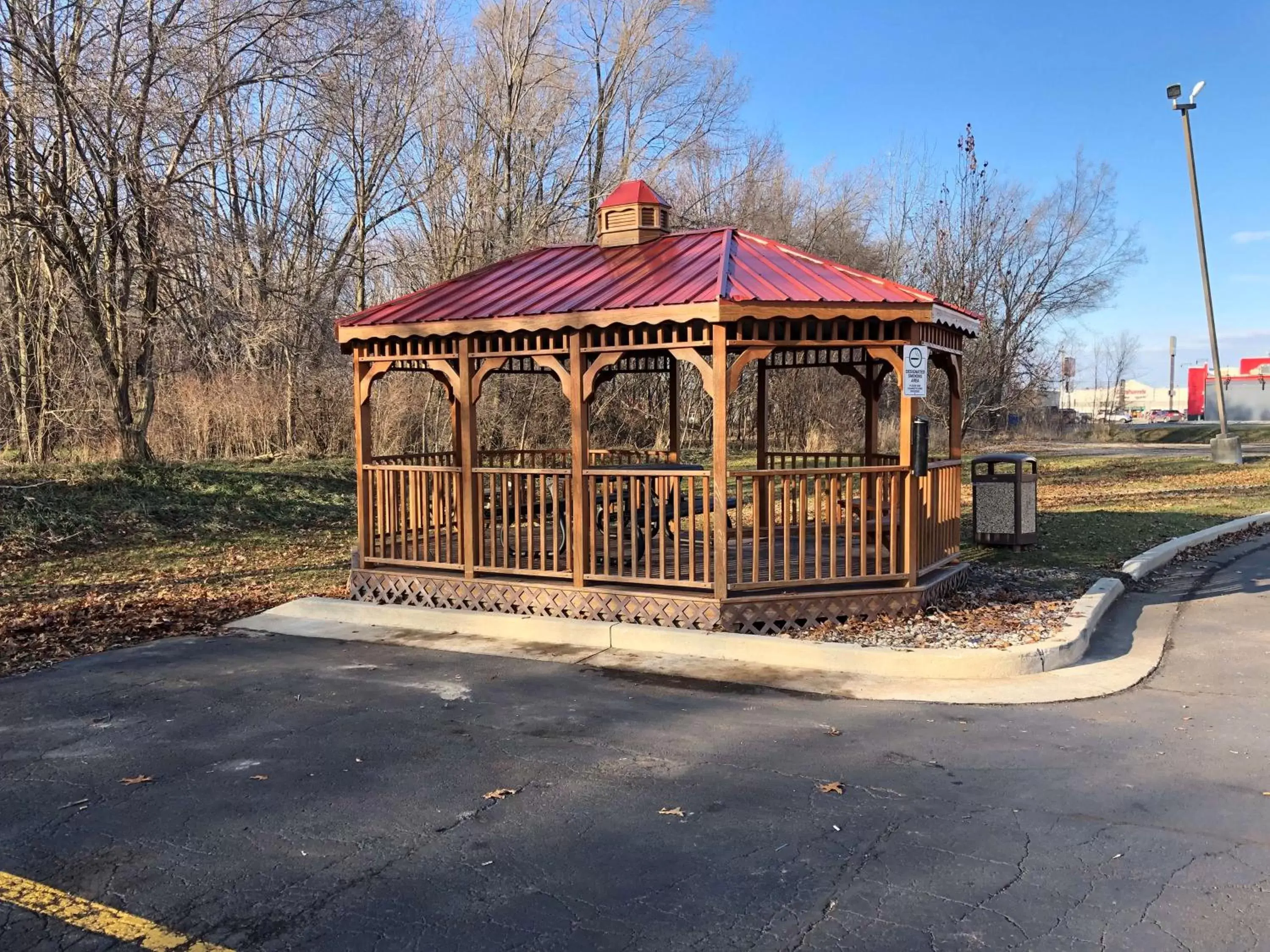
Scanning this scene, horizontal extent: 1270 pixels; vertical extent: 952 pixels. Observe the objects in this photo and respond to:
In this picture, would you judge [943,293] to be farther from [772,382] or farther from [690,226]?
[690,226]

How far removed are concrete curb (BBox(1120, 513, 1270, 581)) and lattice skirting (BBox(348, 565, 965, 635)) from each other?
2.75 m

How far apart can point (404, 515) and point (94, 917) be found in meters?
5.89

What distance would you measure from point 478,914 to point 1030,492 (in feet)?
32.9

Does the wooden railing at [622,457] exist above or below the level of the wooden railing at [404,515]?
above

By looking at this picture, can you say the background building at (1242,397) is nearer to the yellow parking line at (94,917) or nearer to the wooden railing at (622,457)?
the wooden railing at (622,457)

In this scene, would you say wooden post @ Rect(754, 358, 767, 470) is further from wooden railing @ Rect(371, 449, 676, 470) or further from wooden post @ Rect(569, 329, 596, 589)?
wooden post @ Rect(569, 329, 596, 589)

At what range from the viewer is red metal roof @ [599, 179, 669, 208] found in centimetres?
997

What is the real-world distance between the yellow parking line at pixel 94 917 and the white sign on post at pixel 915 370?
620 centimetres

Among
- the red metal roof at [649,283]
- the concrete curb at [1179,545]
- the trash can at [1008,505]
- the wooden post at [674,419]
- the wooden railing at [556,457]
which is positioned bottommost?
the concrete curb at [1179,545]

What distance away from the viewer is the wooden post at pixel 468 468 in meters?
8.71

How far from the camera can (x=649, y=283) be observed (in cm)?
820

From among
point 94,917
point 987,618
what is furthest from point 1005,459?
point 94,917

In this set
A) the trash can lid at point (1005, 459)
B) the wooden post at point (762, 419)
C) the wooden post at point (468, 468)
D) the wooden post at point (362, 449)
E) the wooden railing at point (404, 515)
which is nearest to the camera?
the wooden post at point (468, 468)

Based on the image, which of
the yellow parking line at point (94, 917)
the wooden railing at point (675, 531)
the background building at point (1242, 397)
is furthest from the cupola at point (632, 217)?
the background building at point (1242, 397)
